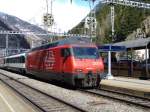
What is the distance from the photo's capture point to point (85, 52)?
23.8 meters

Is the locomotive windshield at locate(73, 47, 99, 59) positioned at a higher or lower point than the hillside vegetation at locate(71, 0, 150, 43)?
lower

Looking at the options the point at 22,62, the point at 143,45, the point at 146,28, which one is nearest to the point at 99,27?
the point at 146,28

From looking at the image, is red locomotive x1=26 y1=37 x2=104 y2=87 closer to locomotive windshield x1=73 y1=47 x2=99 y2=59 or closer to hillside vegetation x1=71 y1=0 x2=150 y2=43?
locomotive windshield x1=73 y1=47 x2=99 y2=59

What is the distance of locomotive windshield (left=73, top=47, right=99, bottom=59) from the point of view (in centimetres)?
2338

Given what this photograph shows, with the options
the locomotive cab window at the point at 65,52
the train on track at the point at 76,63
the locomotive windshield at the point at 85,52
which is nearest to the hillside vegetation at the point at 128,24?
the train on track at the point at 76,63

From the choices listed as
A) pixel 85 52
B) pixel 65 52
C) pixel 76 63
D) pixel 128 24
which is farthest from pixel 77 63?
pixel 128 24

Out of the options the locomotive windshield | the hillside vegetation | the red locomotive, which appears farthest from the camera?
the hillside vegetation

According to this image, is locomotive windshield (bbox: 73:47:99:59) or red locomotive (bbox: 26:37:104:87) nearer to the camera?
red locomotive (bbox: 26:37:104:87)

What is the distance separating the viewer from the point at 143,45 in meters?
34.0

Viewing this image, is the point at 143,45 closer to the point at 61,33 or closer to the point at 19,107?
the point at 19,107

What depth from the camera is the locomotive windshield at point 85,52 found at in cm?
2338

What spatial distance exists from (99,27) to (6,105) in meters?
111

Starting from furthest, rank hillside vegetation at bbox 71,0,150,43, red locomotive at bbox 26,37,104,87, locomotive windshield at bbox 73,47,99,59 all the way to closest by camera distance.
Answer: hillside vegetation at bbox 71,0,150,43, locomotive windshield at bbox 73,47,99,59, red locomotive at bbox 26,37,104,87

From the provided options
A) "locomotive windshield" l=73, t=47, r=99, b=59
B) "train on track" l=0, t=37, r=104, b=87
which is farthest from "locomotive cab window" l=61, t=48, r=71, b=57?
"locomotive windshield" l=73, t=47, r=99, b=59
